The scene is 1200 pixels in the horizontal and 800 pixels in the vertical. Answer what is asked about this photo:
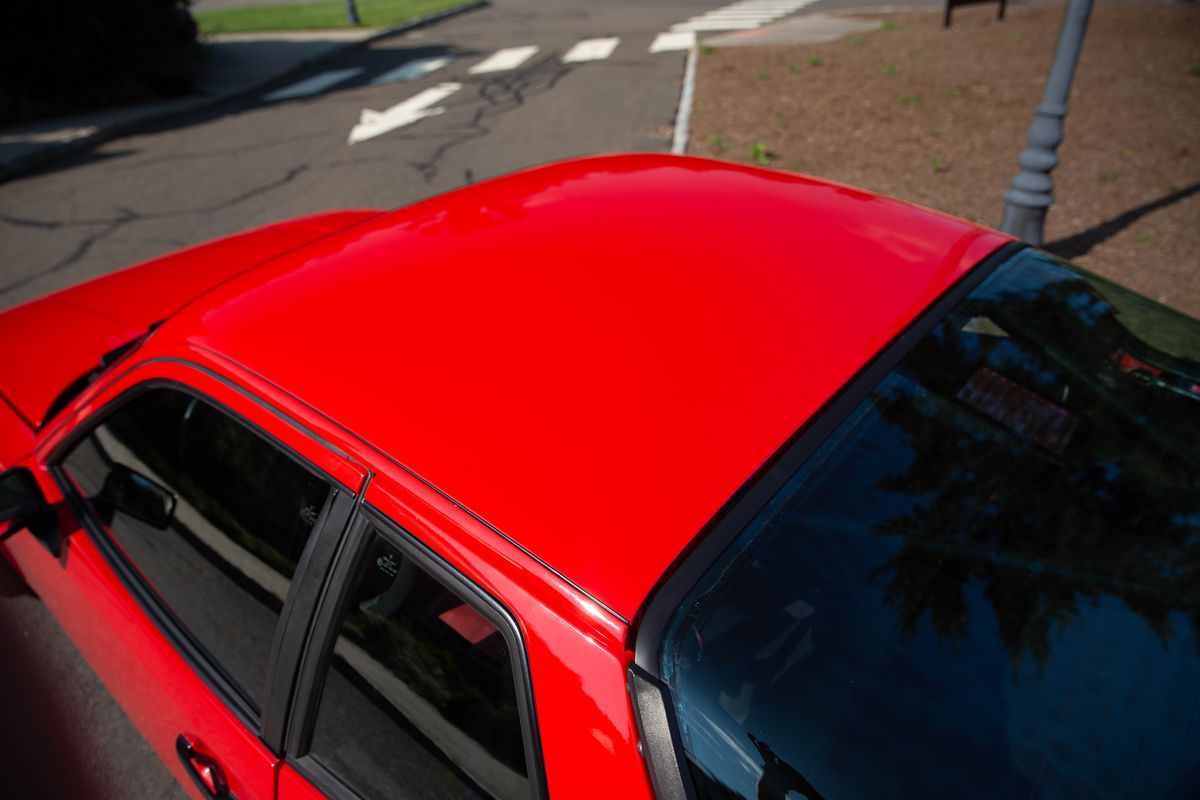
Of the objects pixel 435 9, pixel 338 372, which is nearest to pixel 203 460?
pixel 338 372

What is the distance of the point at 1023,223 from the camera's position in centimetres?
528

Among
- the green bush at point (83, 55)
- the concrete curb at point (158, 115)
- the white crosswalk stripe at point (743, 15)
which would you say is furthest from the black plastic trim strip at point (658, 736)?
the white crosswalk stripe at point (743, 15)

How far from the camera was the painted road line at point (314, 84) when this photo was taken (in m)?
13.0

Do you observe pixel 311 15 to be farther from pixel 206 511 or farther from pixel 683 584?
pixel 683 584

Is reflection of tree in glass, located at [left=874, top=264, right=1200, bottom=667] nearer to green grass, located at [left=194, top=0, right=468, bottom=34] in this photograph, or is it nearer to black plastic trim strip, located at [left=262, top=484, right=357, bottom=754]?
black plastic trim strip, located at [left=262, top=484, right=357, bottom=754]

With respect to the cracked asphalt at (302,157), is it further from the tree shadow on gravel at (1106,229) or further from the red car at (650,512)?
the red car at (650,512)

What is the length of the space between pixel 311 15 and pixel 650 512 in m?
23.7

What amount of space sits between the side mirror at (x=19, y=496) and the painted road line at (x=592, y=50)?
13177 mm

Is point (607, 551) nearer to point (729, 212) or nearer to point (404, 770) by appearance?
point (404, 770)

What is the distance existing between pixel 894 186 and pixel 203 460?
6713 mm

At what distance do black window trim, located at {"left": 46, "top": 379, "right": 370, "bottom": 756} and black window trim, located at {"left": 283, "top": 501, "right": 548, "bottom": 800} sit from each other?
0.11 ft

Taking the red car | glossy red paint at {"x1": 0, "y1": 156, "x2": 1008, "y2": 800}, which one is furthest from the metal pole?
glossy red paint at {"x1": 0, "y1": 156, "x2": 1008, "y2": 800}

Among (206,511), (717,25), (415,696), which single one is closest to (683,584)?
(415,696)

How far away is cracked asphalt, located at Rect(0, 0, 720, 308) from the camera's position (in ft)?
24.5
